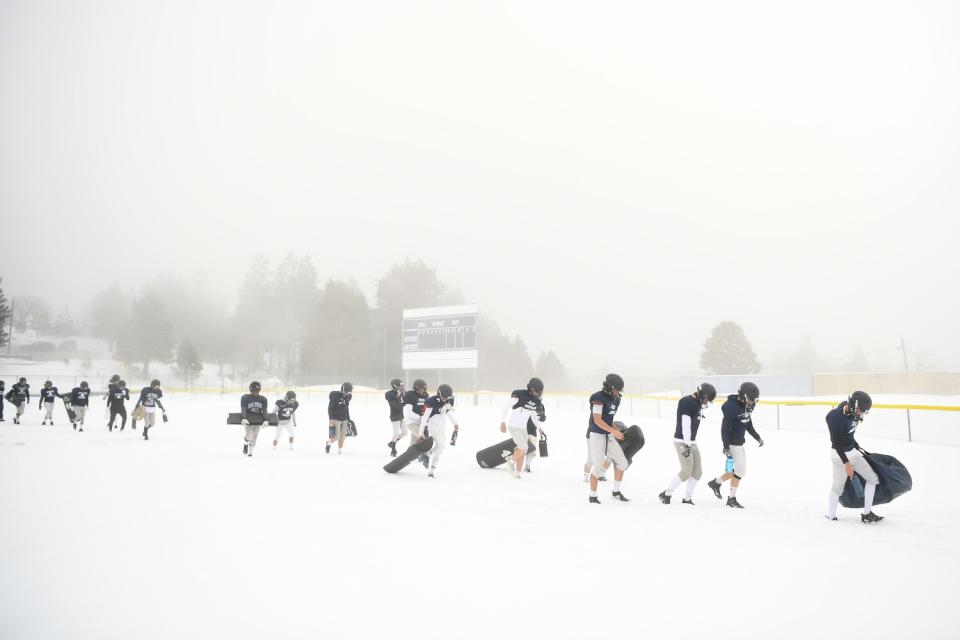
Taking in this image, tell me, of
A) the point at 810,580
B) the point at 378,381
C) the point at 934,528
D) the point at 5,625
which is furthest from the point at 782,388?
the point at 5,625

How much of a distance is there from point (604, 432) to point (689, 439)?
4.49 feet

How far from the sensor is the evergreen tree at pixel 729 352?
86.2 metres

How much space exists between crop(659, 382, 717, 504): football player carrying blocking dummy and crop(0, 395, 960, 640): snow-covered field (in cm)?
43

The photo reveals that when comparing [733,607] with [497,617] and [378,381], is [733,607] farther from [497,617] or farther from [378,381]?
[378,381]

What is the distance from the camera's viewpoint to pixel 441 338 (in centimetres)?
3972

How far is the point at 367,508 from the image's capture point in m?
8.22

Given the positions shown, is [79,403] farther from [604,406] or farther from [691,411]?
[691,411]

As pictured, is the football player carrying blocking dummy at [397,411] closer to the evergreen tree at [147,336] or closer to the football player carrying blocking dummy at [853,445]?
the football player carrying blocking dummy at [853,445]

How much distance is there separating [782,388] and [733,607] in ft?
174

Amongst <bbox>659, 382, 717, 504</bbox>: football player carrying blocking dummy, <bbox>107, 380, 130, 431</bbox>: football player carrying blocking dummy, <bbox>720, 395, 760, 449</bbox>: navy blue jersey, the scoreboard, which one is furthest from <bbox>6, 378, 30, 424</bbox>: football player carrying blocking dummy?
<bbox>720, 395, 760, 449</bbox>: navy blue jersey

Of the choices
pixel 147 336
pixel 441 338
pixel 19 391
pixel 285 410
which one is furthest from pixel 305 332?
pixel 285 410

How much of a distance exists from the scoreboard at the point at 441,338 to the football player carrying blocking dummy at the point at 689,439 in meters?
29.3

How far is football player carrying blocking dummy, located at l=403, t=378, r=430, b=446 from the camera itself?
1334 centimetres

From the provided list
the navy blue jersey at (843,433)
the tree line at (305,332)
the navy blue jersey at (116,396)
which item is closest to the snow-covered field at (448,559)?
the navy blue jersey at (843,433)
